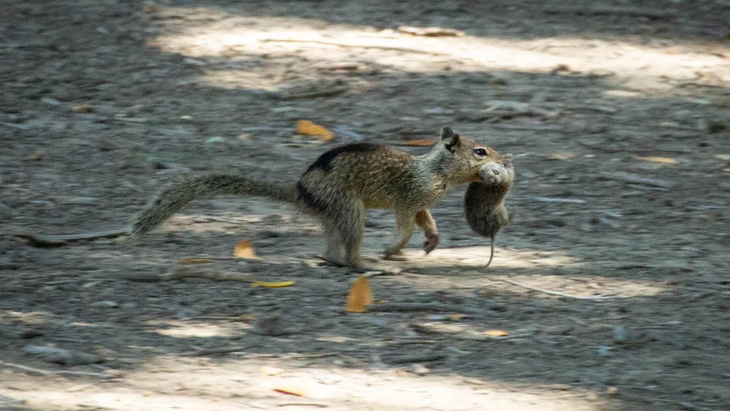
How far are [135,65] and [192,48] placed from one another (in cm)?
64

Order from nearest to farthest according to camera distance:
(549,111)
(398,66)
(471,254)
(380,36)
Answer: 1. (471,254)
2. (549,111)
3. (398,66)
4. (380,36)

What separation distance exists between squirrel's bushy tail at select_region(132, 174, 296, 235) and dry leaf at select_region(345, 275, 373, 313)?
87 centimetres

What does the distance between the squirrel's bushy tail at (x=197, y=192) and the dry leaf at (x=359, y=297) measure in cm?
87

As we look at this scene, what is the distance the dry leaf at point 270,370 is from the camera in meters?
4.51

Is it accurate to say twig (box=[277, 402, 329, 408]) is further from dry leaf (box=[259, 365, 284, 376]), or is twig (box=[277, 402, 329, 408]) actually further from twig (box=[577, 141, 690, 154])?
twig (box=[577, 141, 690, 154])

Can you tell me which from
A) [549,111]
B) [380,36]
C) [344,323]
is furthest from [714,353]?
[380,36]

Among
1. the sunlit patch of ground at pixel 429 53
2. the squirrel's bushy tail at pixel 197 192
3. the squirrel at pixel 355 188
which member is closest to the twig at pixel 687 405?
the squirrel at pixel 355 188

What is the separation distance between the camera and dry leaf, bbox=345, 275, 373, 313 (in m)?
5.30

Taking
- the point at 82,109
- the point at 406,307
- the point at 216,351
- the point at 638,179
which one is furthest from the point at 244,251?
the point at 82,109

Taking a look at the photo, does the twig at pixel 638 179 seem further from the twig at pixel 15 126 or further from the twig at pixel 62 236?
the twig at pixel 15 126

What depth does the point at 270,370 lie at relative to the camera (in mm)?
4539

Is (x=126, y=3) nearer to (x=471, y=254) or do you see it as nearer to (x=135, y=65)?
(x=135, y=65)

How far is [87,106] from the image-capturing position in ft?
30.5

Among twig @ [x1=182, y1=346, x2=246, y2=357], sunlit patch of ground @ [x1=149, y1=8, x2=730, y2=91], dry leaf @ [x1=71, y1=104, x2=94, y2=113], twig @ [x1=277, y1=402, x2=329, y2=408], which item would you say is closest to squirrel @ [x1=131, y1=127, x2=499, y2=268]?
twig @ [x1=182, y1=346, x2=246, y2=357]
